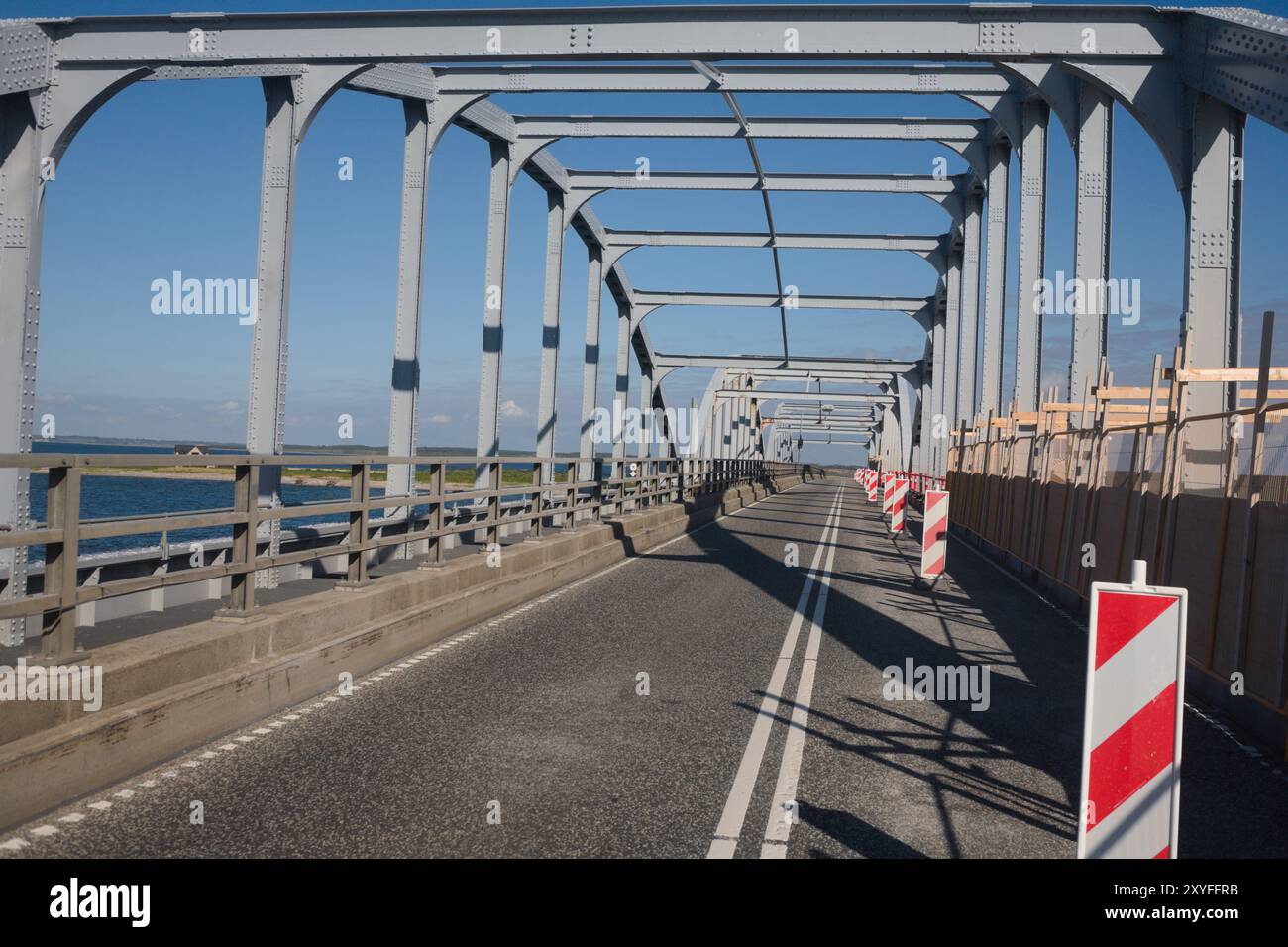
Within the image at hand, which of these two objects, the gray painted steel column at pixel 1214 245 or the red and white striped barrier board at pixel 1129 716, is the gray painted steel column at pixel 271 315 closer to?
the gray painted steel column at pixel 1214 245

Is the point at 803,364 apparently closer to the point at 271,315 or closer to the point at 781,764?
the point at 271,315

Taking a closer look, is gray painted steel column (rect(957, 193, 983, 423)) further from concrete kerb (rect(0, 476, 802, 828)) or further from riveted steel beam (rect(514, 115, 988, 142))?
concrete kerb (rect(0, 476, 802, 828))

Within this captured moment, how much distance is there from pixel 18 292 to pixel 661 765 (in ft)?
25.6

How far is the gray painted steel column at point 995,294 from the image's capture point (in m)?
27.4

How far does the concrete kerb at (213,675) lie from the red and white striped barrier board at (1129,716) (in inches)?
166

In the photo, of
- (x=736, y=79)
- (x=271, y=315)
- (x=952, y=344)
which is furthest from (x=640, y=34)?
(x=952, y=344)

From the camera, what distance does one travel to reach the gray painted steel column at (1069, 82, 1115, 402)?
1964cm

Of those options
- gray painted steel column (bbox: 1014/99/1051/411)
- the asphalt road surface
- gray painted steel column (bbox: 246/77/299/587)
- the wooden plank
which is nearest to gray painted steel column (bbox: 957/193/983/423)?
gray painted steel column (bbox: 1014/99/1051/411)

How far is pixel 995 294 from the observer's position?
30.5 m

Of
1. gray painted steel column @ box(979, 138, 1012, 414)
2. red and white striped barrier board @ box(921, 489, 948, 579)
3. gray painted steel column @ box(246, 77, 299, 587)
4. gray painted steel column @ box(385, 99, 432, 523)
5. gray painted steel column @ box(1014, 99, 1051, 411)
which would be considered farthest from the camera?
gray painted steel column @ box(979, 138, 1012, 414)

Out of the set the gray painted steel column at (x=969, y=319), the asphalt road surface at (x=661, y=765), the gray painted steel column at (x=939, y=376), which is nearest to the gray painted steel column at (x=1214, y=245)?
the asphalt road surface at (x=661, y=765)

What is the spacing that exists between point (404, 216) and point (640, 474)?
956 centimetres

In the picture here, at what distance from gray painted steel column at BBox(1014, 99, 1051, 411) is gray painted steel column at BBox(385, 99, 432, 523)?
12.9m
